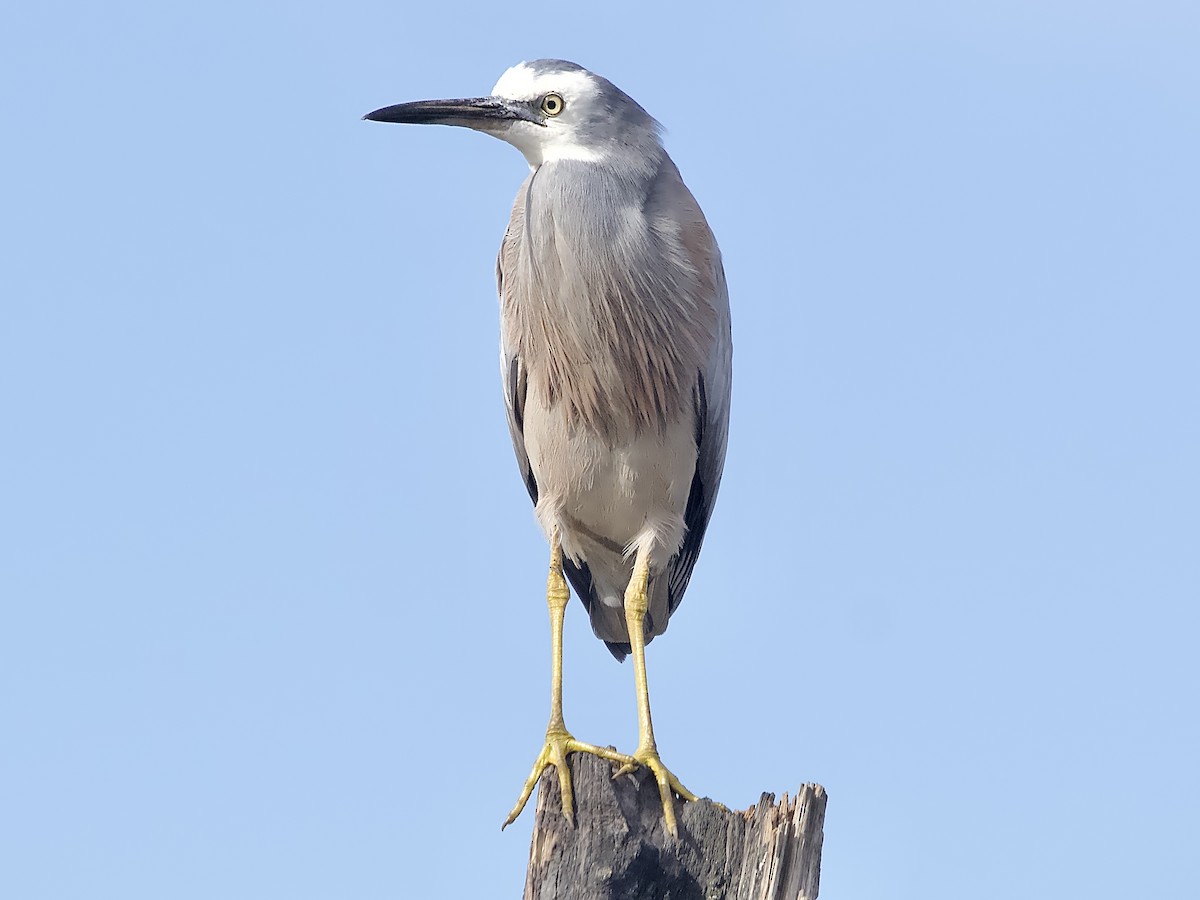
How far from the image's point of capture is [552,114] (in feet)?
21.6

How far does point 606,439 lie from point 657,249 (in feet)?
2.84

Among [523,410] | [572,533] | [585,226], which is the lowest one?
[572,533]

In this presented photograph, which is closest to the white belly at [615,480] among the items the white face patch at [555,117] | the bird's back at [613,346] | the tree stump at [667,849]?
the bird's back at [613,346]

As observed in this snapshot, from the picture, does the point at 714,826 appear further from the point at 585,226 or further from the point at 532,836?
the point at 585,226

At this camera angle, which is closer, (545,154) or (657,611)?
(545,154)

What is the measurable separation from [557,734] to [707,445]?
174 cm

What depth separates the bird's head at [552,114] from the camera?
257 inches

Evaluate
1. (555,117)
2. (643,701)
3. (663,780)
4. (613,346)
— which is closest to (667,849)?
(663,780)

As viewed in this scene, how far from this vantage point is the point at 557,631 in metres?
6.47

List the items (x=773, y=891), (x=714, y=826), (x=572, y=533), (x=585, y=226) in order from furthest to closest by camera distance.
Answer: (x=572, y=533), (x=585, y=226), (x=714, y=826), (x=773, y=891)

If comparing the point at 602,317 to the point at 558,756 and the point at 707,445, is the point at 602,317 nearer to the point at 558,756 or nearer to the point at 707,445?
the point at 707,445

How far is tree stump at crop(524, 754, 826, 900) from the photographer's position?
4523 mm

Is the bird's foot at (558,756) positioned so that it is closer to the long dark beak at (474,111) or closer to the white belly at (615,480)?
the white belly at (615,480)

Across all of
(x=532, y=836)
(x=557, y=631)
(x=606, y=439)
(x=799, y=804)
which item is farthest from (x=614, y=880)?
(x=606, y=439)
